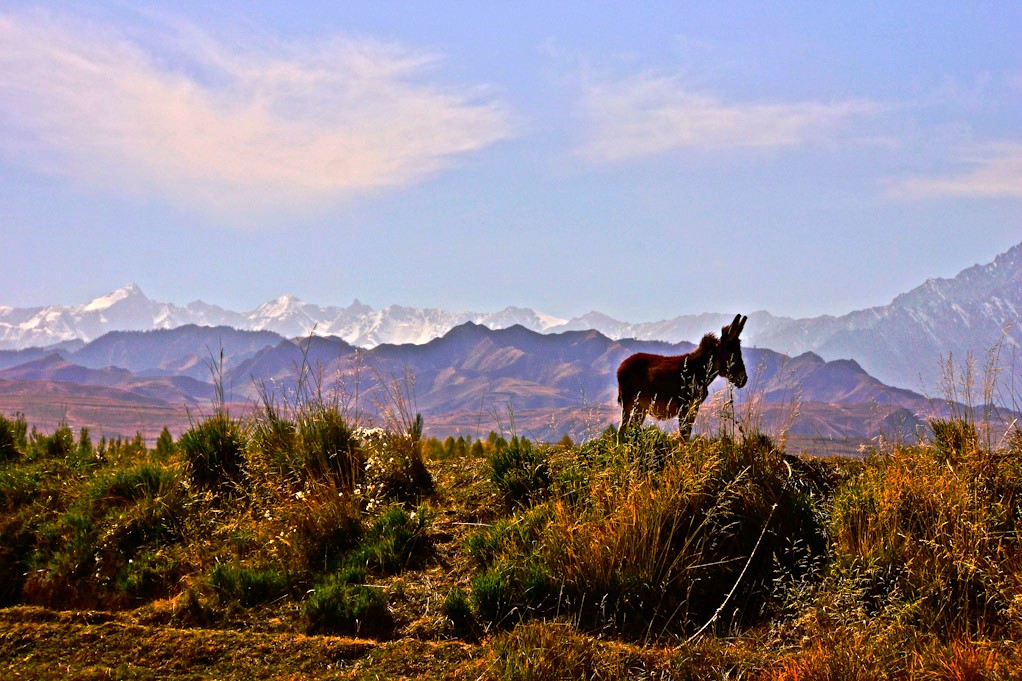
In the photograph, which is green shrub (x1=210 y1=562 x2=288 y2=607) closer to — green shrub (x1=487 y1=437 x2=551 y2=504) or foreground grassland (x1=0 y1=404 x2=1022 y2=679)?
foreground grassland (x1=0 y1=404 x2=1022 y2=679)

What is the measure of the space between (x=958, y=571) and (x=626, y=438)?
3504 millimetres

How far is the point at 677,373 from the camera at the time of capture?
411 inches

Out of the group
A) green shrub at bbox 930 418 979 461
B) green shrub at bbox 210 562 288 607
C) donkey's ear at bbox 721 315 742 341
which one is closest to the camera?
green shrub at bbox 210 562 288 607

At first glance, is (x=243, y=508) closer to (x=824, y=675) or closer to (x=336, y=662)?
(x=336, y=662)

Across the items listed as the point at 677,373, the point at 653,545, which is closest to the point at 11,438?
the point at 677,373

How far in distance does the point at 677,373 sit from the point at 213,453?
19.9 feet

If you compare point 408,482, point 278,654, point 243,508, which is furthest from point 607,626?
point 243,508

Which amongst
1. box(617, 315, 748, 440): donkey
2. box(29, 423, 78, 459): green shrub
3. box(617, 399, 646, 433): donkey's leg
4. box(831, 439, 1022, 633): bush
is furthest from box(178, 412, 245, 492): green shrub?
box(831, 439, 1022, 633): bush

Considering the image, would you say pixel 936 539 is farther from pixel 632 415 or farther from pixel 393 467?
pixel 393 467

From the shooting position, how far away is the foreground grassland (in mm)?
5434

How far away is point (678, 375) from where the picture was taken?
1041 centimetres

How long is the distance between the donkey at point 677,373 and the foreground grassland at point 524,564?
1.66m

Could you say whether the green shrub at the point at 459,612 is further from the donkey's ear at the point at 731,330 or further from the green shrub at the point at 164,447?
the green shrub at the point at 164,447

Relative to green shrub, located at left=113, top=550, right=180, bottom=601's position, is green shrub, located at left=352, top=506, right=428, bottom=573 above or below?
above
